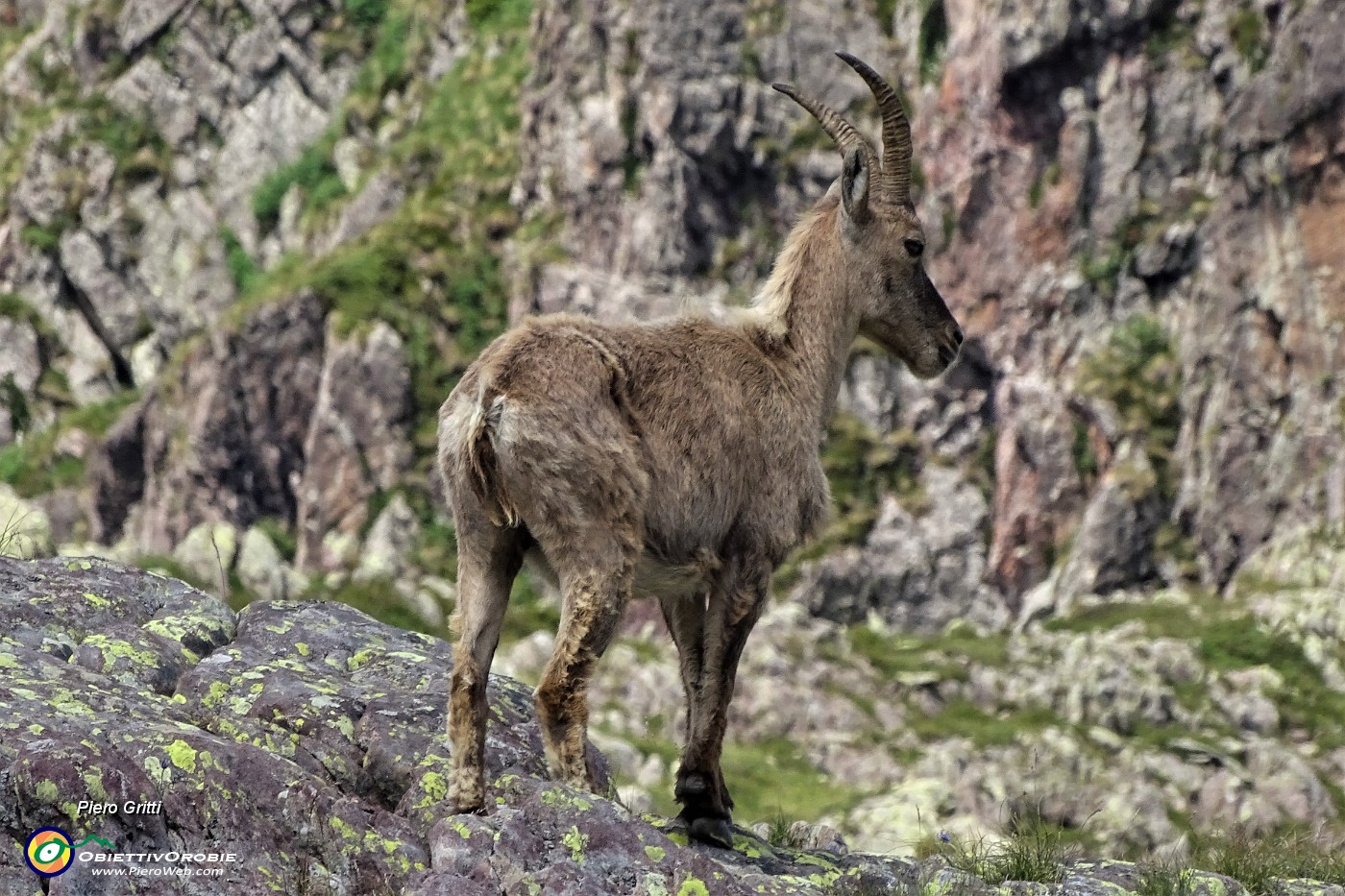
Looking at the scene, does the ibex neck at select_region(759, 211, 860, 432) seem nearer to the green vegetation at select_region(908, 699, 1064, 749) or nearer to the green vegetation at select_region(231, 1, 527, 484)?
the green vegetation at select_region(908, 699, 1064, 749)

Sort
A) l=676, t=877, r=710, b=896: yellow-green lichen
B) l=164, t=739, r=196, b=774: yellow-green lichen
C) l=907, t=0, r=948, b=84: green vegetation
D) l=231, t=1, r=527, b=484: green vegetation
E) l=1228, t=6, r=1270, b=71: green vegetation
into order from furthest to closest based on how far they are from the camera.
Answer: l=231, t=1, r=527, b=484: green vegetation → l=907, t=0, r=948, b=84: green vegetation → l=1228, t=6, r=1270, b=71: green vegetation → l=676, t=877, r=710, b=896: yellow-green lichen → l=164, t=739, r=196, b=774: yellow-green lichen

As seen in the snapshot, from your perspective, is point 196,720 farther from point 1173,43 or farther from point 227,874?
point 1173,43

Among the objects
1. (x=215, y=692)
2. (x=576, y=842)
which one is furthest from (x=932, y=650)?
(x=576, y=842)

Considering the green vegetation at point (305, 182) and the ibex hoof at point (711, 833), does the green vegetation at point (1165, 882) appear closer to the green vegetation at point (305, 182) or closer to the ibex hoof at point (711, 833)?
the ibex hoof at point (711, 833)

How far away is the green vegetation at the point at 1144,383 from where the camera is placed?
34.1m

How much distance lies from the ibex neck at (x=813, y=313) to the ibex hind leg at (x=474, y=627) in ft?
9.01

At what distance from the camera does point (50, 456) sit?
4834 cm

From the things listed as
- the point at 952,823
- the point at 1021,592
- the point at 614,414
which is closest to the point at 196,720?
the point at 614,414

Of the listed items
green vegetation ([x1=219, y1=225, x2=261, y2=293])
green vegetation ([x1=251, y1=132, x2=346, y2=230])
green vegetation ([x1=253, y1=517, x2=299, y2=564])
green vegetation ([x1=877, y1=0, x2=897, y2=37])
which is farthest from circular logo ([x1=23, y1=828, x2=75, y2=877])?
green vegetation ([x1=219, y1=225, x2=261, y2=293])

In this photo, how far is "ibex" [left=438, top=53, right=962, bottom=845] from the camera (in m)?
9.47

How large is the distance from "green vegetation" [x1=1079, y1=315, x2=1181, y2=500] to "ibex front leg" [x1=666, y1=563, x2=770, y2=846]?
24.9 meters

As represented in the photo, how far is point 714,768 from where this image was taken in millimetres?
10492

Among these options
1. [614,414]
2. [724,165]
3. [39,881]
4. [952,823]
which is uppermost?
[724,165]

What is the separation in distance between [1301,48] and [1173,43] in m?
3.07
